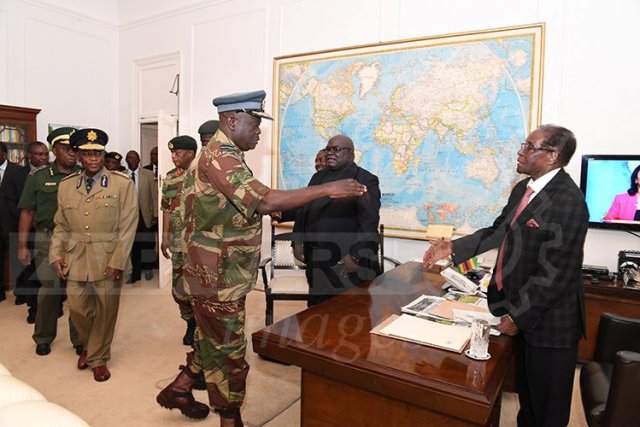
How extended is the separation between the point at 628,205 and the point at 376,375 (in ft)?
9.18

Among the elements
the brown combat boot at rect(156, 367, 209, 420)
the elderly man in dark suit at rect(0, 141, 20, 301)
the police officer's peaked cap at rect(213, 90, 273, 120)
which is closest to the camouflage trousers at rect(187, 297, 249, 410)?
the brown combat boot at rect(156, 367, 209, 420)

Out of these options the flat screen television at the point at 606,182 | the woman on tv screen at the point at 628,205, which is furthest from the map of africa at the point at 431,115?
the woman on tv screen at the point at 628,205

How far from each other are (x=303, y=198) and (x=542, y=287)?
0.96 meters

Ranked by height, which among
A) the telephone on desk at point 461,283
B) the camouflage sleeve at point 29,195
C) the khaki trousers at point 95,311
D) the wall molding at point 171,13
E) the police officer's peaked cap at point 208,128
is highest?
the wall molding at point 171,13

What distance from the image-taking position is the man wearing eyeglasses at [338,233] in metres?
3.07

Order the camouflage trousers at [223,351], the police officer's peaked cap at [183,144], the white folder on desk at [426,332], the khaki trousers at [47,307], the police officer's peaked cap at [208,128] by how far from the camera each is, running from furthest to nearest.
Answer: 1. the police officer's peaked cap at [183,144]
2. the police officer's peaked cap at [208,128]
3. the khaki trousers at [47,307]
4. the camouflage trousers at [223,351]
5. the white folder on desk at [426,332]

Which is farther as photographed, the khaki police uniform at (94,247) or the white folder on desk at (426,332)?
the khaki police uniform at (94,247)

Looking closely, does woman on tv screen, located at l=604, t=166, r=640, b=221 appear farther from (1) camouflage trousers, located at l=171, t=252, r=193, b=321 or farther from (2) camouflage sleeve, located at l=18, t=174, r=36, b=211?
(2) camouflage sleeve, located at l=18, t=174, r=36, b=211

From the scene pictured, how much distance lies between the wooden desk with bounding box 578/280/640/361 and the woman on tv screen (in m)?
0.48

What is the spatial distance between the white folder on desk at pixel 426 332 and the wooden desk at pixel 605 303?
1839mm

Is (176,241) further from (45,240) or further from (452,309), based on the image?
(452,309)

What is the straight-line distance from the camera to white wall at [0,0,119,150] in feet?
17.9

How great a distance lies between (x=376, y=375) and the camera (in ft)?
4.52

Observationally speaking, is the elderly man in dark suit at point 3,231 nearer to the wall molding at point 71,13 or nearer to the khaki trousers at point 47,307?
the khaki trousers at point 47,307
